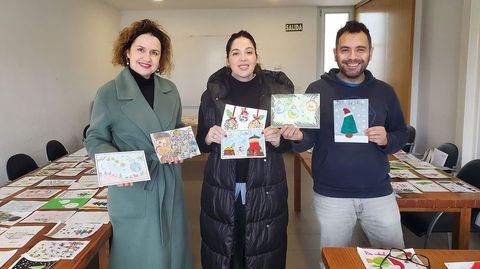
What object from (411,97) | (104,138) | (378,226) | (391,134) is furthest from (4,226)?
(411,97)

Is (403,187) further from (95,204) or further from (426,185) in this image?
(95,204)

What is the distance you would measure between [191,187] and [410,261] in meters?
3.78

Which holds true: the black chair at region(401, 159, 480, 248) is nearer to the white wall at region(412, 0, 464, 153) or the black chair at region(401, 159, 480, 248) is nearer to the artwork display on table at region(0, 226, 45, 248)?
the white wall at region(412, 0, 464, 153)

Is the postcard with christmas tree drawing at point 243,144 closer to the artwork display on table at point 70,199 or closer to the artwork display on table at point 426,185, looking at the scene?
the artwork display on table at point 70,199

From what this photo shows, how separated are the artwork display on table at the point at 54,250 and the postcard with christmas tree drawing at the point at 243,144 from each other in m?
0.74

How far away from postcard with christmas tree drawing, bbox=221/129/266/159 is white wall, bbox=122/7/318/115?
5.23 metres

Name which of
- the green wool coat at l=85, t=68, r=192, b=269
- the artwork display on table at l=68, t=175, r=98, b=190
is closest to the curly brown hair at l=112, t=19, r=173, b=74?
the green wool coat at l=85, t=68, r=192, b=269

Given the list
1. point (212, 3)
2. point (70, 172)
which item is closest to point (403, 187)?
point (70, 172)

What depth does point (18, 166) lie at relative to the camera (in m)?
3.00

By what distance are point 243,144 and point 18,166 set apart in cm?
221

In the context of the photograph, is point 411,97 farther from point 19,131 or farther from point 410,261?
point 19,131

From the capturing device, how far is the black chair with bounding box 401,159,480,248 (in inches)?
93.1

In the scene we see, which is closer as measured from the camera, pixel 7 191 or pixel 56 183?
pixel 7 191

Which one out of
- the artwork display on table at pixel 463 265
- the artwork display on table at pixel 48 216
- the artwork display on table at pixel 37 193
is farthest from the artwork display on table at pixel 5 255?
the artwork display on table at pixel 463 265
